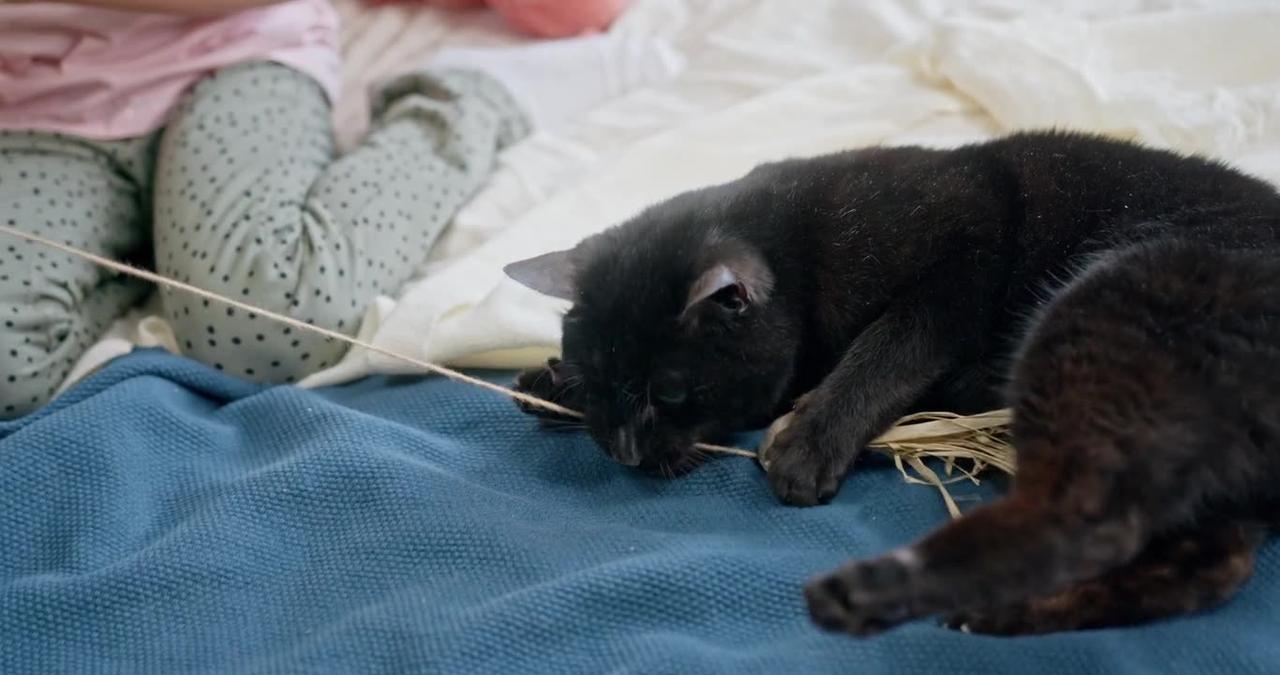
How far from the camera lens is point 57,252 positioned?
67.9 inches

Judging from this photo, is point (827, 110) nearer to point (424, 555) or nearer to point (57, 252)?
point (424, 555)

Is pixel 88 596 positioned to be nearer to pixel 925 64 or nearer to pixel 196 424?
pixel 196 424

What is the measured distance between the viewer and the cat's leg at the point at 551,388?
132 centimetres

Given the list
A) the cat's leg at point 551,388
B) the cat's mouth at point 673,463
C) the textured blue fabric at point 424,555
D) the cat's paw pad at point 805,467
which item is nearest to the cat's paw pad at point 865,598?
the textured blue fabric at point 424,555

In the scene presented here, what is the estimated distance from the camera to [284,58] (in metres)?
2.05

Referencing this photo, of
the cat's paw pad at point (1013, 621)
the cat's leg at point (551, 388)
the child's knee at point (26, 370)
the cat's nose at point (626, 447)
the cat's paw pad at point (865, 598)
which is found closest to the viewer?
the cat's paw pad at point (865, 598)

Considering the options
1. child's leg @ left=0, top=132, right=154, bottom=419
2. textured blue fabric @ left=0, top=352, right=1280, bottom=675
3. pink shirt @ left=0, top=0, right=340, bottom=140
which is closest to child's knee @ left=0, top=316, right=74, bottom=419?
child's leg @ left=0, top=132, right=154, bottom=419

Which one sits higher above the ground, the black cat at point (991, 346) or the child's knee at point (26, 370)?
the black cat at point (991, 346)

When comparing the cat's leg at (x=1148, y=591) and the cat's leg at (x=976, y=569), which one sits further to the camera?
the cat's leg at (x=1148, y=591)

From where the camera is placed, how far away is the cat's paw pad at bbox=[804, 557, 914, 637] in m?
0.84

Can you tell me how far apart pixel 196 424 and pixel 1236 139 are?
171cm

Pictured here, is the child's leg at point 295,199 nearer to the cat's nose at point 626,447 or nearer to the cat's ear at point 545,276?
the cat's ear at point 545,276

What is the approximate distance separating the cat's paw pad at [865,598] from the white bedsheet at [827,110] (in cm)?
76

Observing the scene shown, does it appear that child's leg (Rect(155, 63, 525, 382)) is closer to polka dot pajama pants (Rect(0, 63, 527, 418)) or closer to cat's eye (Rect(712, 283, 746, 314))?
polka dot pajama pants (Rect(0, 63, 527, 418))
